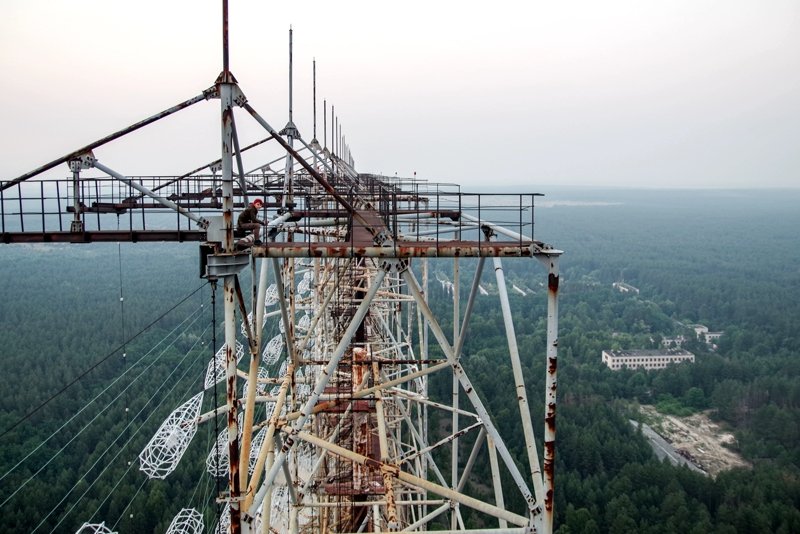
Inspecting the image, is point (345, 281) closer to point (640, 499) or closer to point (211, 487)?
point (211, 487)

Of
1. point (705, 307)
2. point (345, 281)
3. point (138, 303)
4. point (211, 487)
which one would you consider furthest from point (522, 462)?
point (705, 307)

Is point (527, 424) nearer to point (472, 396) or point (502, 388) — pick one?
point (472, 396)

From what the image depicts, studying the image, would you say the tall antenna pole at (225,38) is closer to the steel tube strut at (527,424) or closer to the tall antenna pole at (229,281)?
the tall antenna pole at (229,281)

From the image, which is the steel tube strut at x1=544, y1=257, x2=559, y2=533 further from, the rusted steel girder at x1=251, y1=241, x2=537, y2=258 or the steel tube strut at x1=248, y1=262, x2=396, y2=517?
the steel tube strut at x1=248, y1=262, x2=396, y2=517

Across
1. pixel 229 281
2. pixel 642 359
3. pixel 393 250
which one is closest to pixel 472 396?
pixel 393 250

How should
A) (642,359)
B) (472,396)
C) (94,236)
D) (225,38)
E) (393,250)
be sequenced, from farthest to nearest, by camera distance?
(642,359), (94,236), (472,396), (393,250), (225,38)

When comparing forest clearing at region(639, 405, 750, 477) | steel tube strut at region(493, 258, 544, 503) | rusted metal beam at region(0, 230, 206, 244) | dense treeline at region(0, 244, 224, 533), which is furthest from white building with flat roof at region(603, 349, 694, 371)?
rusted metal beam at region(0, 230, 206, 244)

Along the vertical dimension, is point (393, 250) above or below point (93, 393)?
above

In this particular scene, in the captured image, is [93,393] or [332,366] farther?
[93,393]

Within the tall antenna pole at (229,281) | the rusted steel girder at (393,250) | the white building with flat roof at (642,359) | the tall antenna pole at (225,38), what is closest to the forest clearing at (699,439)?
the white building with flat roof at (642,359)
